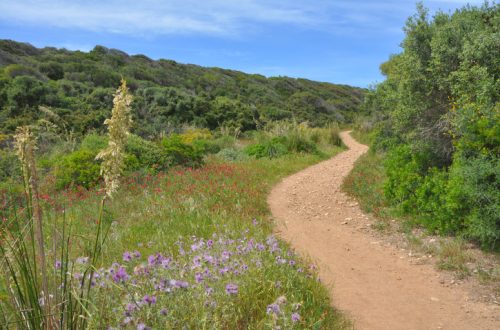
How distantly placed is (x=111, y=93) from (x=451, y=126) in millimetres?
18259

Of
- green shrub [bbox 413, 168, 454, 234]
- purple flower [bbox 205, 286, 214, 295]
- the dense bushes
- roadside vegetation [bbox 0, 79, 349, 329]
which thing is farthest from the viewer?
green shrub [bbox 413, 168, 454, 234]

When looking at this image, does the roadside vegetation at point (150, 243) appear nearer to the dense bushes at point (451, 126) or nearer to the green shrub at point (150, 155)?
the green shrub at point (150, 155)

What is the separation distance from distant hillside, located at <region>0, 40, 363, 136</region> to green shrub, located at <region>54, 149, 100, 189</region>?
63.6 inches

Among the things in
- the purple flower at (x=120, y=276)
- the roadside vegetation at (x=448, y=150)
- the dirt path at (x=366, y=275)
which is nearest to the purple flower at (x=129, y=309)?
the purple flower at (x=120, y=276)

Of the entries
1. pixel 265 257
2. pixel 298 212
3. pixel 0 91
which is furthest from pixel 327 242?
pixel 0 91

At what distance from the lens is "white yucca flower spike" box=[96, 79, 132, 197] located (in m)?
1.97

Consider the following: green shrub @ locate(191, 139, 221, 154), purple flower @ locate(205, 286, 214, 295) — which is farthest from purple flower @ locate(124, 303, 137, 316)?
green shrub @ locate(191, 139, 221, 154)

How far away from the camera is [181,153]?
1301cm

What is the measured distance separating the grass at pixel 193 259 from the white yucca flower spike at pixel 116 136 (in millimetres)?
476

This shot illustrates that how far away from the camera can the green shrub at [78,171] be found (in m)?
11.3

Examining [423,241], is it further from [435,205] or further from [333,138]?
[333,138]

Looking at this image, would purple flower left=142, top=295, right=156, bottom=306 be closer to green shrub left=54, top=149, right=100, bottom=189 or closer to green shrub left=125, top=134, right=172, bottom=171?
green shrub left=54, top=149, right=100, bottom=189

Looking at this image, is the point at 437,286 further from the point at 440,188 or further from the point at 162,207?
the point at 162,207

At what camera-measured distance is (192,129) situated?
23078mm
